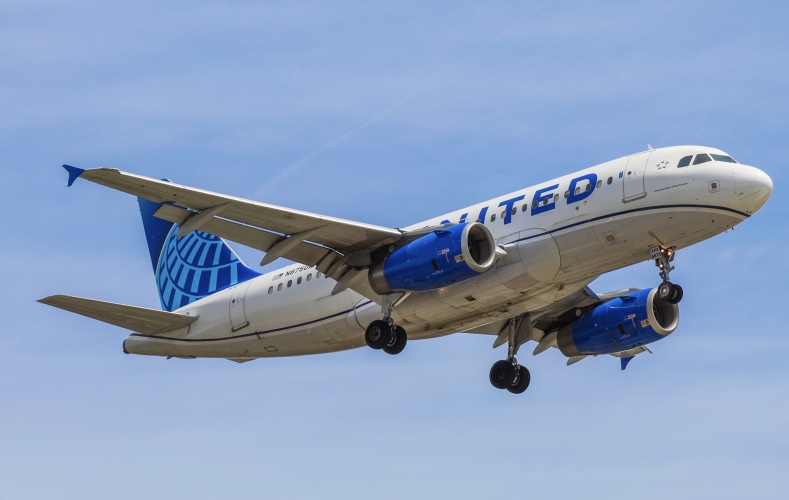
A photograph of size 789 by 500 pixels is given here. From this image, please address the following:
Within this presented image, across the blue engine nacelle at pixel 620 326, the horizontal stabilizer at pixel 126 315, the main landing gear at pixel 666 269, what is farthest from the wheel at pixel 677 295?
the horizontal stabilizer at pixel 126 315

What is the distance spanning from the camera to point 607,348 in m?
44.3

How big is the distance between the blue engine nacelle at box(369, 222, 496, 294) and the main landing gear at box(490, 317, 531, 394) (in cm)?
668

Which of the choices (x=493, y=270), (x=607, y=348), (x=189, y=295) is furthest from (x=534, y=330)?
(x=189, y=295)

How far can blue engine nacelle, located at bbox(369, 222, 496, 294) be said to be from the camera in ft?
122

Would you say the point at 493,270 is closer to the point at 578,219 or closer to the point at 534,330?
the point at 578,219

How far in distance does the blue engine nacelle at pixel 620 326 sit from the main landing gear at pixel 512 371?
1905mm

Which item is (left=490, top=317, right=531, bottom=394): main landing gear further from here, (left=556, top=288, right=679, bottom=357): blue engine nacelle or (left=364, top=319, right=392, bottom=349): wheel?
(left=364, top=319, right=392, bottom=349): wheel

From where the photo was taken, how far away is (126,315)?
140 ft

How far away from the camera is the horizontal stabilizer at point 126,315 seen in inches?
1569

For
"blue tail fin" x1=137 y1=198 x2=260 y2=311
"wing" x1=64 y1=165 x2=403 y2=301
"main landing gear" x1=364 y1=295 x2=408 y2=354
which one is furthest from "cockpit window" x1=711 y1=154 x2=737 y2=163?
"blue tail fin" x1=137 y1=198 x2=260 y2=311

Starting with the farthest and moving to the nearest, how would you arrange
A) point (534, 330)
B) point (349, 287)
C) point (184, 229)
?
point (534, 330) < point (349, 287) < point (184, 229)

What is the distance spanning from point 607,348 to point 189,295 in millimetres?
14081

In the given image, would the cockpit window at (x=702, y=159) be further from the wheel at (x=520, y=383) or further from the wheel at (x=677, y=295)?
the wheel at (x=520, y=383)

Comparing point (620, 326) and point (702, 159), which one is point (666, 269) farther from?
point (620, 326)
